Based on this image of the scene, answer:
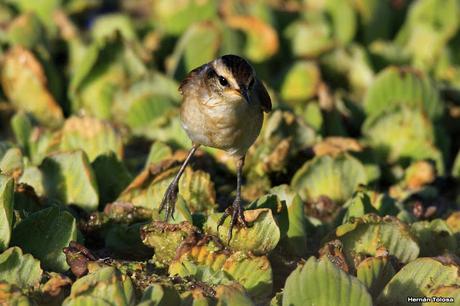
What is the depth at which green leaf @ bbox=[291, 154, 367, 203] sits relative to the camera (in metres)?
5.23

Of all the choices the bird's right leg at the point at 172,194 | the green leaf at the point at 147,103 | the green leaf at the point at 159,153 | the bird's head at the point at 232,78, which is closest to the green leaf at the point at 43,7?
the green leaf at the point at 147,103

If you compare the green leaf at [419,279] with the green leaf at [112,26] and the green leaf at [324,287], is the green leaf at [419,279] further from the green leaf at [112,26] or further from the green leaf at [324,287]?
the green leaf at [112,26]

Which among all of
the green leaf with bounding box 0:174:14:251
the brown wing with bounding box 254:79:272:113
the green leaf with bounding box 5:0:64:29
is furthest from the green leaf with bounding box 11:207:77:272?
the green leaf with bounding box 5:0:64:29

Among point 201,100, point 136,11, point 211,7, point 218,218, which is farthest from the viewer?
point 136,11

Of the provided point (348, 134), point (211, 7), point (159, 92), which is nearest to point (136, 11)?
point (211, 7)

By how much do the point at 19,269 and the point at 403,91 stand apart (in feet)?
10.9

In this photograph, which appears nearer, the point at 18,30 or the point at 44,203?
the point at 44,203

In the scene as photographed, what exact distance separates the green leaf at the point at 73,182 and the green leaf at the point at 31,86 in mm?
1505

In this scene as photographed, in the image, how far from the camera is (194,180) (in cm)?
489

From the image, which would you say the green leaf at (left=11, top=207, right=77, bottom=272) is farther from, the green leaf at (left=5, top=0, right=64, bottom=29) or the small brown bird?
the green leaf at (left=5, top=0, right=64, bottom=29)

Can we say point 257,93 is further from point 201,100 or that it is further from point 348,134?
point 348,134

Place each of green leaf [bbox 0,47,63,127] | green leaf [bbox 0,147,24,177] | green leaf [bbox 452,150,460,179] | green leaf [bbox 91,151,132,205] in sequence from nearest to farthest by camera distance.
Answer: green leaf [bbox 0,147,24,177] → green leaf [bbox 91,151,132,205] → green leaf [bbox 452,150,460,179] → green leaf [bbox 0,47,63,127]

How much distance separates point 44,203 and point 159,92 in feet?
5.87

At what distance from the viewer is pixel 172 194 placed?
4605 mm
